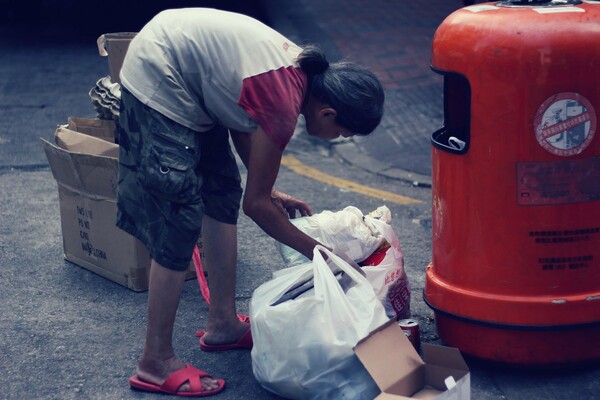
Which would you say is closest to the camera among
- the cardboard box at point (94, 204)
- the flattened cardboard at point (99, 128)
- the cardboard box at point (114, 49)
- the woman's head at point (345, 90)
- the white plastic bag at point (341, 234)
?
the woman's head at point (345, 90)

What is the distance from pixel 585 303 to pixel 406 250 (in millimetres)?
1536

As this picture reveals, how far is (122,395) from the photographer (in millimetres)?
3100

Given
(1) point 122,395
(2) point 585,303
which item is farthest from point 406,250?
(1) point 122,395

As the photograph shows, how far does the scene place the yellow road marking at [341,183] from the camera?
18.0ft

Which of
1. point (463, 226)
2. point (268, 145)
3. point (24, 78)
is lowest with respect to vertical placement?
point (24, 78)

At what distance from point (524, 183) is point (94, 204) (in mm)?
1887

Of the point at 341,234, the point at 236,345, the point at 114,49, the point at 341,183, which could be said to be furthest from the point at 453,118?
the point at 341,183

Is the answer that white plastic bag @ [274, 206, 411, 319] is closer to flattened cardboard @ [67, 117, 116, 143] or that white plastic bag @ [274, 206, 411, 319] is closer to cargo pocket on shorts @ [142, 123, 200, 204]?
cargo pocket on shorts @ [142, 123, 200, 204]

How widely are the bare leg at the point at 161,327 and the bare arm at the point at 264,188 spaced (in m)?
0.36

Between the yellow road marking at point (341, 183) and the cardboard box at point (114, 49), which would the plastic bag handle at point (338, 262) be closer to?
the cardboard box at point (114, 49)

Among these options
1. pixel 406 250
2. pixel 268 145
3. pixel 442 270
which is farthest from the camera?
pixel 406 250

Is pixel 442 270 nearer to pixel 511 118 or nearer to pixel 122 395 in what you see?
pixel 511 118

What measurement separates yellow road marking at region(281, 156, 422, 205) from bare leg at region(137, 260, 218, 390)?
2.52 meters

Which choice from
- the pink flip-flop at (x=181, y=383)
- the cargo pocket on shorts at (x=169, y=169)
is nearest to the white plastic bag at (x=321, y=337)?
the pink flip-flop at (x=181, y=383)
